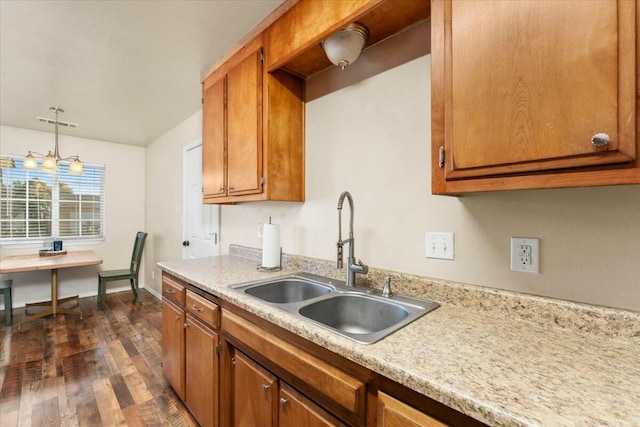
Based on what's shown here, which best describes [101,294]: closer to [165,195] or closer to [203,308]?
[165,195]

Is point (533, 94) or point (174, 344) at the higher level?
point (533, 94)

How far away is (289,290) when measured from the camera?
1631 mm

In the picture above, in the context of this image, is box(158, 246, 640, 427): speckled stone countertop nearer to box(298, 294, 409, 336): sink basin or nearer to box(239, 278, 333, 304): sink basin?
box(298, 294, 409, 336): sink basin

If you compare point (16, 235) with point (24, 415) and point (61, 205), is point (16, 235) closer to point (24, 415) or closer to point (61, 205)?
point (61, 205)

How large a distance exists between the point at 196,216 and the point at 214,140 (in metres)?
1.40

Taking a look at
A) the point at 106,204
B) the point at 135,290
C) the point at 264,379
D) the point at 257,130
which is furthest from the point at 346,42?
the point at 106,204

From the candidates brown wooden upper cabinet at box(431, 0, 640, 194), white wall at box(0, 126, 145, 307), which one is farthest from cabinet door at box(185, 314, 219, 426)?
white wall at box(0, 126, 145, 307)

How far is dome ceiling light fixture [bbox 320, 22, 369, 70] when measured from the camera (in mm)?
1294

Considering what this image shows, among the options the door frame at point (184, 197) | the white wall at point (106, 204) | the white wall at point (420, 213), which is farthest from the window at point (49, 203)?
the white wall at point (420, 213)

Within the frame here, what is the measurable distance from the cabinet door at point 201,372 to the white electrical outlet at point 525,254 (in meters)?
1.37

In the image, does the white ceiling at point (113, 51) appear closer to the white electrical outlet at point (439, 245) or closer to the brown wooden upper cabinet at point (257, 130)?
the brown wooden upper cabinet at point (257, 130)

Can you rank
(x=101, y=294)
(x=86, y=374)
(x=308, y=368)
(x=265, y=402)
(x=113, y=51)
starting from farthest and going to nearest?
(x=101, y=294) < (x=86, y=374) < (x=113, y=51) < (x=265, y=402) < (x=308, y=368)

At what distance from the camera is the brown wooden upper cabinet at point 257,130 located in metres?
1.70

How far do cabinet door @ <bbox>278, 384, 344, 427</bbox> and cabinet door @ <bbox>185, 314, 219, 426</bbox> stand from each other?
1.80 ft
